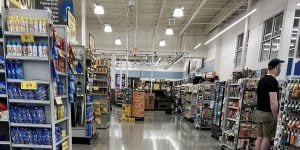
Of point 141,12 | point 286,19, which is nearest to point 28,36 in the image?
point 286,19

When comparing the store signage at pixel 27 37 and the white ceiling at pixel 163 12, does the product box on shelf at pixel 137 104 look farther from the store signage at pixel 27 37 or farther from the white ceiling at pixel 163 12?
the store signage at pixel 27 37

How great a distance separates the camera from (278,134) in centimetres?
339

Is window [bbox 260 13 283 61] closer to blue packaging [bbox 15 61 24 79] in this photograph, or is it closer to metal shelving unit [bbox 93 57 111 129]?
metal shelving unit [bbox 93 57 111 129]

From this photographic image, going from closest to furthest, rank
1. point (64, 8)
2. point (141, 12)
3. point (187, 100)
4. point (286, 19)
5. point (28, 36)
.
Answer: point (28, 36) → point (64, 8) → point (286, 19) → point (187, 100) → point (141, 12)

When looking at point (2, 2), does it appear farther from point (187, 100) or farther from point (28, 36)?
point (187, 100)

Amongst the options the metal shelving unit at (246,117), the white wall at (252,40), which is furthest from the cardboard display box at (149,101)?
the metal shelving unit at (246,117)

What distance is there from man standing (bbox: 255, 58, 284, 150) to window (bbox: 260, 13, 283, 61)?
4.01m

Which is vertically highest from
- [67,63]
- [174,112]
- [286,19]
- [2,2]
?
[286,19]

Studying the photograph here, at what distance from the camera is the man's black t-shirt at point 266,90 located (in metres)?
3.64

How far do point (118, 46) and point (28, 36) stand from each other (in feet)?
43.1

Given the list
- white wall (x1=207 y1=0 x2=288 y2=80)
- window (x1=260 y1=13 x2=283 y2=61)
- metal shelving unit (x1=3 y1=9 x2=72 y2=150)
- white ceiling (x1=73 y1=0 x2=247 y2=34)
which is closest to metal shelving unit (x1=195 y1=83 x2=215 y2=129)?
white wall (x1=207 y1=0 x2=288 y2=80)

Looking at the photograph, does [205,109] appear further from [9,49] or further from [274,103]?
[9,49]

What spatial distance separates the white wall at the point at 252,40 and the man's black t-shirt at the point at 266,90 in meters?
4.15

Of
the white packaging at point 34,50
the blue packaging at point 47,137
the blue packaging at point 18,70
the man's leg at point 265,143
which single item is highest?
the white packaging at point 34,50
